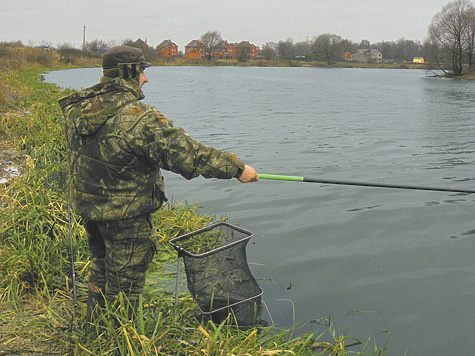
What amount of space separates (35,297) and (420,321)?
3.39m

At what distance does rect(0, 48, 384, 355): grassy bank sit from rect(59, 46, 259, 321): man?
0.94 ft

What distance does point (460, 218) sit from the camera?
6.90 metres

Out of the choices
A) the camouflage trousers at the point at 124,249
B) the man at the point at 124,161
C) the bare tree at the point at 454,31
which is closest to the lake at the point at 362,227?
the camouflage trousers at the point at 124,249

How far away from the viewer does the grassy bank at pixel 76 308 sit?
113 inches

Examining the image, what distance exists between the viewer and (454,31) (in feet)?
172

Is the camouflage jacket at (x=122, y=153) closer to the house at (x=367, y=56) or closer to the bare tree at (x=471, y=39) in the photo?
the bare tree at (x=471, y=39)

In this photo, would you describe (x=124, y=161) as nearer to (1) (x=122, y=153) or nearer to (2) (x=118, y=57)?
(1) (x=122, y=153)

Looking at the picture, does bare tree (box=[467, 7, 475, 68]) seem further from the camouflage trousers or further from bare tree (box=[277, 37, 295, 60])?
bare tree (box=[277, 37, 295, 60])

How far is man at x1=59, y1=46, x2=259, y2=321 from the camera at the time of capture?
8.66 feet

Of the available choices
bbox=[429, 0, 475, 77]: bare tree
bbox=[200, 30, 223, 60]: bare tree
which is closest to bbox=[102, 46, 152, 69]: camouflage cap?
bbox=[429, 0, 475, 77]: bare tree

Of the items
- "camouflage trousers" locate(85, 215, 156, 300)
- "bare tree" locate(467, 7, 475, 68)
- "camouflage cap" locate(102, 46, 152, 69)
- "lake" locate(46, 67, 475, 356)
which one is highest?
"bare tree" locate(467, 7, 475, 68)

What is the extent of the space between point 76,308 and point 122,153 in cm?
152

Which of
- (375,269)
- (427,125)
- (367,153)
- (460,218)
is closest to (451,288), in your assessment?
(375,269)

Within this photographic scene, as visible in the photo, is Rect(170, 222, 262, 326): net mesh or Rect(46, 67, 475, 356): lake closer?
Rect(170, 222, 262, 326): net mesh
